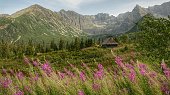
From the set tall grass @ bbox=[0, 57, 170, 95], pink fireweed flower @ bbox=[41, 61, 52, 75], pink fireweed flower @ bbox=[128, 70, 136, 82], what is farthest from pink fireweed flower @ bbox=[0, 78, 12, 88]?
pink fireweed flower @ bbox=[128, 70, 136, 82]

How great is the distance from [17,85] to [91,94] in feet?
9.81

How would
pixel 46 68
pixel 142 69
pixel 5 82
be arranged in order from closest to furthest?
pixel 142 69, pixel 46 68, pixel 5 82

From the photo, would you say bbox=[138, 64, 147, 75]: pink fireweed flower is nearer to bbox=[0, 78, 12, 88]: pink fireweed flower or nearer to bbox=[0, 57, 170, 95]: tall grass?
bbox=[0, 57, 170, 95]: tall grass

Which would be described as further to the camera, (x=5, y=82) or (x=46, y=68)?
(x=5, y=82)

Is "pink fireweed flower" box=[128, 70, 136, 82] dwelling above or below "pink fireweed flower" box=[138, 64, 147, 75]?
below

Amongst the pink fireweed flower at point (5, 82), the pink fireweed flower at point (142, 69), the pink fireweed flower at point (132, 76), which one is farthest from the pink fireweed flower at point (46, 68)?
the pink fireweed flower at point (142, 69)

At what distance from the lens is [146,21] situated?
55.6 ft

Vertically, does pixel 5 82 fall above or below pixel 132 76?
below

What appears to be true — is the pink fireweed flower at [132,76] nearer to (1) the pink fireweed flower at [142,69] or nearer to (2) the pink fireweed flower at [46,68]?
(1) the pink fireweed flower at [142,69]

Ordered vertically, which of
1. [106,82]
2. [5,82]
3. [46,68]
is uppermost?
[46,68]

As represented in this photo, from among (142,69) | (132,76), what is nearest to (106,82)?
(132,76)

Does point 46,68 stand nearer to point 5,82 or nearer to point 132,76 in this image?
point 5,82

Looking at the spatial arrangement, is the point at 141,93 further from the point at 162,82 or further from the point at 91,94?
the point at 91,94

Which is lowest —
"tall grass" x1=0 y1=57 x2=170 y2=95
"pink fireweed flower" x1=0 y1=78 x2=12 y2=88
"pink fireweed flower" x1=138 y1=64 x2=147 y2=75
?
"pink fireweed flower" x1=0 y1=78 x2=12 y2=88
